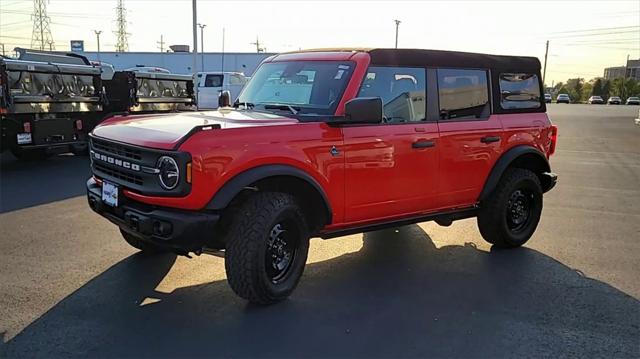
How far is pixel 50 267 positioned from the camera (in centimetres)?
475

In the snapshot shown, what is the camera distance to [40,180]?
8.99 metres

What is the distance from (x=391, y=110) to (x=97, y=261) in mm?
3002

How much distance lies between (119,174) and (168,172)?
0.68m

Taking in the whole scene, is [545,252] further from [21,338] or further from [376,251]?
[21,338]

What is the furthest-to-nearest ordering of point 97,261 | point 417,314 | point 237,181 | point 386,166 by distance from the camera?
point 97,261, point 386,166, point 417,314, point 237,181

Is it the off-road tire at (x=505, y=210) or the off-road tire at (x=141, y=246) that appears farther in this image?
the off-road tire at (x=505, y=210)

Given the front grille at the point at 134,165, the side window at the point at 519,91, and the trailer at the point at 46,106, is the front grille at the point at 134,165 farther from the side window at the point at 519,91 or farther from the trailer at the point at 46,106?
the trailer at the point at 46,106

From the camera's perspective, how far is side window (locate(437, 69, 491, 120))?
199 inches

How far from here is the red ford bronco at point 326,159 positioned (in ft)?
12.0

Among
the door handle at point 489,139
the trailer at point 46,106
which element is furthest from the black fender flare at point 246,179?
the trailer at point 46,106

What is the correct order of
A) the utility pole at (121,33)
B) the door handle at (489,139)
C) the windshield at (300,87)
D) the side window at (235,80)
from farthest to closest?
the utility pole at (121,33), the side window at (235,80), the door handle at (489,139), the windshield at (300,87)

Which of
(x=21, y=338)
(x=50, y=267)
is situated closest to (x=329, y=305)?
(x=21, y=338)

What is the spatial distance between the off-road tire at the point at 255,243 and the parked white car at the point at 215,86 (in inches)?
865

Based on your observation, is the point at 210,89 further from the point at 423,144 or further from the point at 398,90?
the point at 423,144
